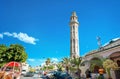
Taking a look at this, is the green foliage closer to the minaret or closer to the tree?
the tree

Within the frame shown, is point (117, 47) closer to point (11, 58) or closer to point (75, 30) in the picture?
point (11, 58)

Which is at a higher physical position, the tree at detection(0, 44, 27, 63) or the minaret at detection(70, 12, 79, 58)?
the minaret at detection(70, 12, 79, 58)

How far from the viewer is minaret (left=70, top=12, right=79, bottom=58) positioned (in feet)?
318

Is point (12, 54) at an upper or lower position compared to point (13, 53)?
lower

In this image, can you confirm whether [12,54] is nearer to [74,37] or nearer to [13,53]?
[13,53]

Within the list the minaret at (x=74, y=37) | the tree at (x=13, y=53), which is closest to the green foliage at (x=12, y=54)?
the tree at (x=13, y=53)

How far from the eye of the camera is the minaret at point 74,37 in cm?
9681

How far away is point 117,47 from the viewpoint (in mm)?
25688

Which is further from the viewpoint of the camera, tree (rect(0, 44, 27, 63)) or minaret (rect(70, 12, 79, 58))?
minaret (rect(70, 12, 79, 58))

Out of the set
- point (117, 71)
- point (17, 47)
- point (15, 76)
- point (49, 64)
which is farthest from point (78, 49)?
point (15, 76)

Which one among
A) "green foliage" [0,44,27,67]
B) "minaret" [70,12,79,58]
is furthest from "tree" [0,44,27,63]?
"minaret" [70,12,79,58]

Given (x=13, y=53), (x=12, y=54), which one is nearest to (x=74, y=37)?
(x=13, y=53)

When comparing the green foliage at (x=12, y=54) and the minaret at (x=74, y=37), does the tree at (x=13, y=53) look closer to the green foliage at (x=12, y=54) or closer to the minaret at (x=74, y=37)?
the green foliage at (x=12, y=54)

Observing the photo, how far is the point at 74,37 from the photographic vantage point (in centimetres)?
10069
